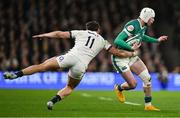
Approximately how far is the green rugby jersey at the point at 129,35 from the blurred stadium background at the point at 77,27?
49.5 feet

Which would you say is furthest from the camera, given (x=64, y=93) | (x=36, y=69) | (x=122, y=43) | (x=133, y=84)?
(x=133, y=84)

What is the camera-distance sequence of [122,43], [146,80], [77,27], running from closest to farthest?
[122,43] < [146,80] < [77,27]

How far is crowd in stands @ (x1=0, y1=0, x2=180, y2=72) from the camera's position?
31.5 meters

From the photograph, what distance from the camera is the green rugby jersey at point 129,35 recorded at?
15242 mm

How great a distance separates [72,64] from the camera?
14.5 m

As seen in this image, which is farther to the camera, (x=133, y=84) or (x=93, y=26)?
(x=133, y=84)

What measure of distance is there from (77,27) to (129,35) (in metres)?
17.5

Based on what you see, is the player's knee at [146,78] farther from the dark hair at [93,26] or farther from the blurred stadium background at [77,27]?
the blurred stadium background at [77,27]

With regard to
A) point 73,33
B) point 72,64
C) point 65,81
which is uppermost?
point 73,33

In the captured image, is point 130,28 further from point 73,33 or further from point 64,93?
point 64,93

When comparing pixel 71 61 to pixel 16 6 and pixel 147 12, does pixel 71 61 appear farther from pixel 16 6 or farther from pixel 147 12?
pixel 16 6

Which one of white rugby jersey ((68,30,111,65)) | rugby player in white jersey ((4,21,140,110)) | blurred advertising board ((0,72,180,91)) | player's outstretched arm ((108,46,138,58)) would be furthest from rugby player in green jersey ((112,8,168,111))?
blurred advertising board ((0,72,180,91))

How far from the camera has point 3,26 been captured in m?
32.4

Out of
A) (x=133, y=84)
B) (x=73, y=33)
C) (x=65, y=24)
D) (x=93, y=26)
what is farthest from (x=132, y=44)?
(x=65, y=24)
